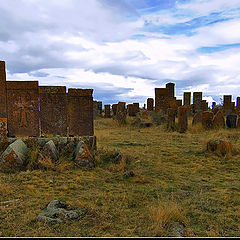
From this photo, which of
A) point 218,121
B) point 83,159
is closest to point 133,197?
point 83,159

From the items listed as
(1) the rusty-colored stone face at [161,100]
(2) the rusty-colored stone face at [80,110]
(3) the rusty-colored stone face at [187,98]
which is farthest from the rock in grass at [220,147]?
(3) the rusty-colored stone face at [187,98]

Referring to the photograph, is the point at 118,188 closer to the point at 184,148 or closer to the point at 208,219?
the point at 208,219

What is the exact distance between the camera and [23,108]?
6008mm

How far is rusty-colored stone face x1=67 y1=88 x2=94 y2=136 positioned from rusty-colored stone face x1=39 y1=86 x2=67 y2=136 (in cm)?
15

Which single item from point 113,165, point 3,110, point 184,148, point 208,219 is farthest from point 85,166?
point 184,148

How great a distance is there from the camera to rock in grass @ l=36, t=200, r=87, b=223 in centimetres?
231

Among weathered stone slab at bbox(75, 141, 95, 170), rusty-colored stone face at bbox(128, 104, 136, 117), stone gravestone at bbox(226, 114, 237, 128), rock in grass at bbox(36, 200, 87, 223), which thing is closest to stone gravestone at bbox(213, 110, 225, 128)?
stone gravestone at bbox(226, 114, 237, 128)

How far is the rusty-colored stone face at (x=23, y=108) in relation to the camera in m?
5.98

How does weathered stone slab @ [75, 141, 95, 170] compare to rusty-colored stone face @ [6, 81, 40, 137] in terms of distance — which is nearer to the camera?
weathered stone slab @ [75, 141, 95, 170]

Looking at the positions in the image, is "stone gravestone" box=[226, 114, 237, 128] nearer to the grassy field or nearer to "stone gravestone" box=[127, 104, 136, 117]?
the grassy field

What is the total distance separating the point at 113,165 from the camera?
4.58 m

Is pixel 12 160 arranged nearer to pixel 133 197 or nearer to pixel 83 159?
pixel 83 159

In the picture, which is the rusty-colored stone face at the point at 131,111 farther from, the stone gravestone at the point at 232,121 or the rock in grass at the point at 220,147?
the rock in grass at the point at 220,147

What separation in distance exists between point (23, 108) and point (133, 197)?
4.15 metres
